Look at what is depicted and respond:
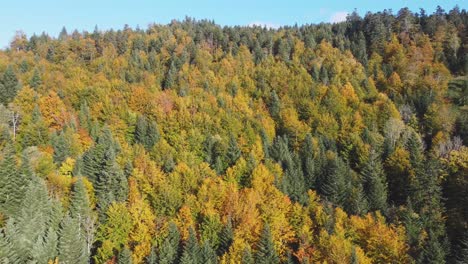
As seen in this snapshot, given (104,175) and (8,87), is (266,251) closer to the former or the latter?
(104,175)

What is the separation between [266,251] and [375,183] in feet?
91.6

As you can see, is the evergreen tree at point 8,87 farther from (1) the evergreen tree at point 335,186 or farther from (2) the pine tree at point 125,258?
(1) the evergreen tree at point 335,186

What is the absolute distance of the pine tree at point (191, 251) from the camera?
173ft

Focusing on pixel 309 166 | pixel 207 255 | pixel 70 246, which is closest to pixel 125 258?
pixel 70 246

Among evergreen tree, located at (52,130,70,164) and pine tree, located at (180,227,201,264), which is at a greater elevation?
evergreen tree, located at (52,130,70,164)

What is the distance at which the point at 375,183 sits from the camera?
74.1m

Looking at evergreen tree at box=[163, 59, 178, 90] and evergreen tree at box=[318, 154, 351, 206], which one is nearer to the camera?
evergreen tree at box=[318, 154, 351, 206]

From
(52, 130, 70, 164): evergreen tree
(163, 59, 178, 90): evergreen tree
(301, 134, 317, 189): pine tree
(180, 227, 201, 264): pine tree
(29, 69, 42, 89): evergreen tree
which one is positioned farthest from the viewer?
(163, 59, 178, 90): evergreen tree

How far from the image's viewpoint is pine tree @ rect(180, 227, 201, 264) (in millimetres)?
52812

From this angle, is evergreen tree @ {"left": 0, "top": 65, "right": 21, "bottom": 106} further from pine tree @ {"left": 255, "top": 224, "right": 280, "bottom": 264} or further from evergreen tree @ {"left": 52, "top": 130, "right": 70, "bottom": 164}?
pine tree @ {"left": 255, "top": 224, "right": 280, "bottom": 264}

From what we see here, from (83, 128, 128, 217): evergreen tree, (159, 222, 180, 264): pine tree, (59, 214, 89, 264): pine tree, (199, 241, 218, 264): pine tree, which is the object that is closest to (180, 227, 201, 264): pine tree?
(199, 241, 218, 264): pine tree

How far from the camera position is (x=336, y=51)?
504 ft

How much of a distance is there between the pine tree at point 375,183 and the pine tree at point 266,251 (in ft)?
80.5

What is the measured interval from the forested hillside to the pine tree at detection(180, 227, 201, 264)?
22 cm
